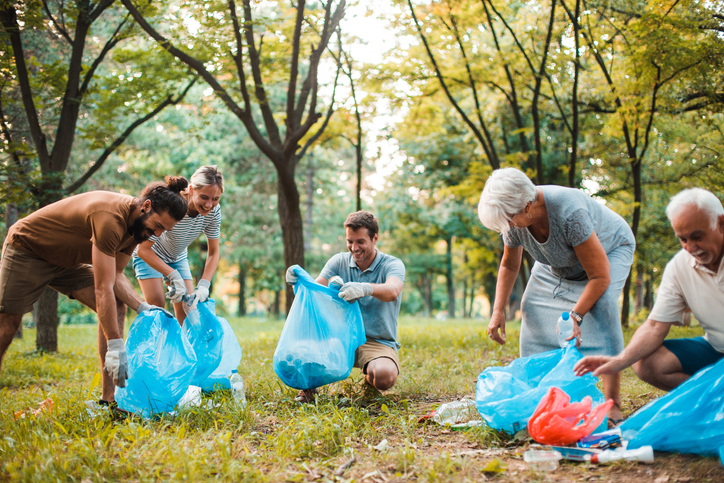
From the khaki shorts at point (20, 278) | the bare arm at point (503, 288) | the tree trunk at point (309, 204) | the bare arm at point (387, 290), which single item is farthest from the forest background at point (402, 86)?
the tree trunk at point (309, 204)

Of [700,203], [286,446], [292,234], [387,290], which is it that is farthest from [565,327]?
[292,234]

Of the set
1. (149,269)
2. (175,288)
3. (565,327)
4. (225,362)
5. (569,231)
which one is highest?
(569,231)

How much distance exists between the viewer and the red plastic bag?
2.16 metres

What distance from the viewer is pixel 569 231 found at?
99.5 inches

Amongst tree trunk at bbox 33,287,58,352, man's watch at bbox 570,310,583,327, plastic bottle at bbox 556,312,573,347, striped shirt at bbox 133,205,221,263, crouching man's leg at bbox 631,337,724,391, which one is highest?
striped shirt at bbox 133,205,221,263

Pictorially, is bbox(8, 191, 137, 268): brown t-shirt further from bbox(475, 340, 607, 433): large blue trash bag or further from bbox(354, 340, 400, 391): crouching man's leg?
bbox(475, 340, 607, 433): large blue trash bag

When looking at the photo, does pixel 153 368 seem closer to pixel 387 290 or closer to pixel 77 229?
pixel 77 229

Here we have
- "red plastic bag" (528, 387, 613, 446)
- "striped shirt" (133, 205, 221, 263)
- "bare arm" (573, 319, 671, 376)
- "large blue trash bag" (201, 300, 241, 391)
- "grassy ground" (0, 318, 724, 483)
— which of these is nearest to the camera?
"grassy ground" (0, 318, 724, 483)

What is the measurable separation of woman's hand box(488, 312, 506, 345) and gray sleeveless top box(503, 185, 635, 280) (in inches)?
15.4

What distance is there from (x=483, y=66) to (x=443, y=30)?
0.80m

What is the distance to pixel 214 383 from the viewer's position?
3.37m

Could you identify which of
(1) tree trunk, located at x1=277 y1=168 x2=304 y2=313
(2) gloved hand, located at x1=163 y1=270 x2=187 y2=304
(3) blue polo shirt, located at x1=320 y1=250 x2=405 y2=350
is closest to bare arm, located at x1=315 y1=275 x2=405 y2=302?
(3) blue polo shirt, located at x1=320 y1=250 x2=405 y2=350

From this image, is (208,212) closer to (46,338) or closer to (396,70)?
(46,338)

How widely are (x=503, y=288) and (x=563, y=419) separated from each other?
99cm
